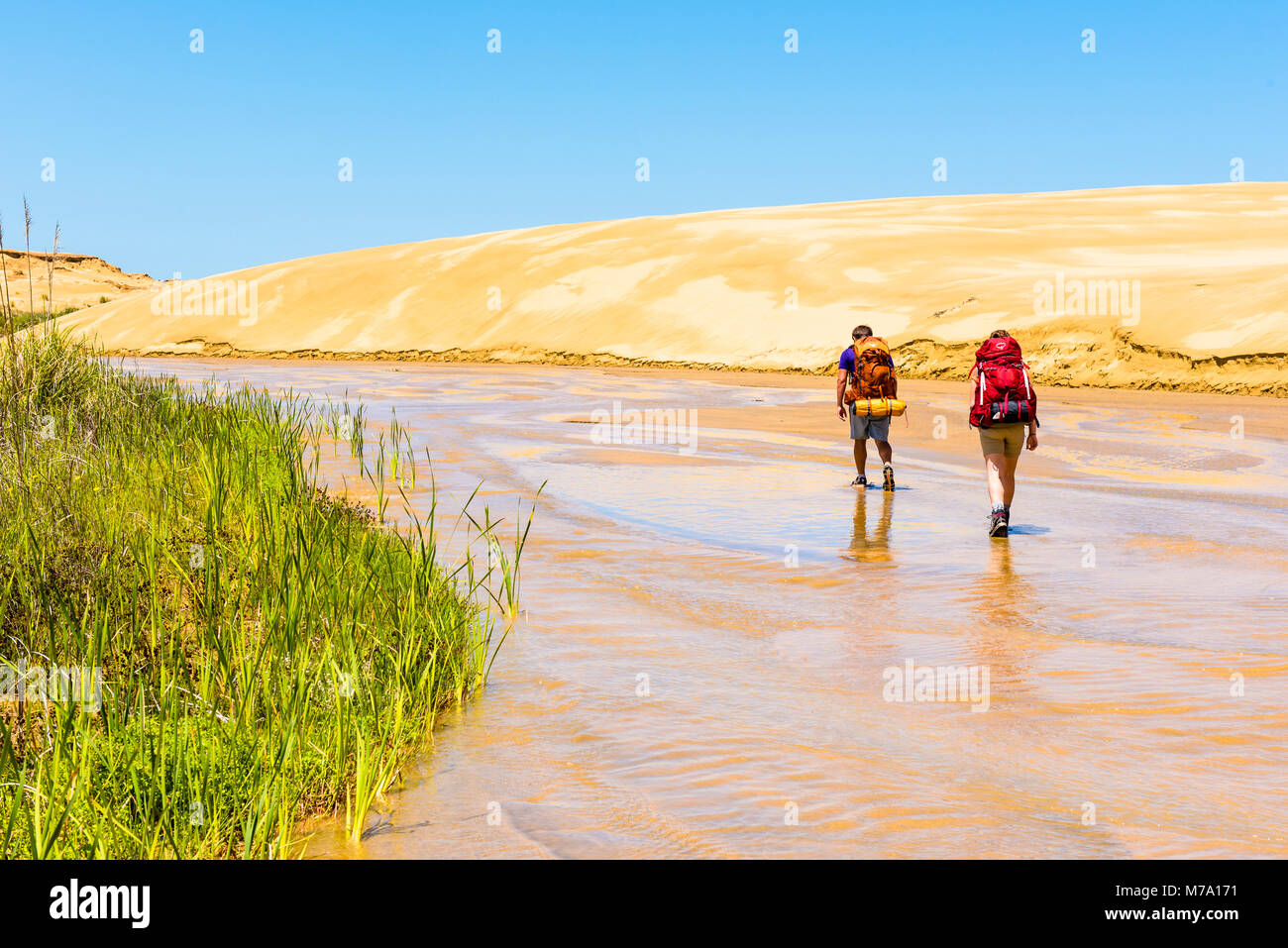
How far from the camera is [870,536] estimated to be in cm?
1079

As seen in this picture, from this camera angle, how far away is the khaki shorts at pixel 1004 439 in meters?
10.8

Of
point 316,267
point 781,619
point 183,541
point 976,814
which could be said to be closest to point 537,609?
point 781,619

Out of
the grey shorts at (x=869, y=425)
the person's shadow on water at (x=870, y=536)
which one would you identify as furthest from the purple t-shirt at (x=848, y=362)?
the person's shadow on water at (x=870, y=536)

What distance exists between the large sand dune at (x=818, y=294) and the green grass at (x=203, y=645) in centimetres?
2421

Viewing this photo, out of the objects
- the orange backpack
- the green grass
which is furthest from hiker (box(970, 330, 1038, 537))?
the green grass

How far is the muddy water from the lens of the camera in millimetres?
4527

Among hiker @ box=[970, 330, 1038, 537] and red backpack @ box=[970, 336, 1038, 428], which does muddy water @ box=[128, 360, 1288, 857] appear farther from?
red backpack @ box=[970, 336, 1038, 428]

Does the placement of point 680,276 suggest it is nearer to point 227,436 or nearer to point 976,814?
point 227,436

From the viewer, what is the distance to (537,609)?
795 centimetres

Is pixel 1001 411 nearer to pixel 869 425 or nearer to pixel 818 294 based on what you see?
pixel 869 425

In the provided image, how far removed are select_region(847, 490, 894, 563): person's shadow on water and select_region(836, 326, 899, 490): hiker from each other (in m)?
0.72

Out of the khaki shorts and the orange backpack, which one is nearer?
the khaki shorts

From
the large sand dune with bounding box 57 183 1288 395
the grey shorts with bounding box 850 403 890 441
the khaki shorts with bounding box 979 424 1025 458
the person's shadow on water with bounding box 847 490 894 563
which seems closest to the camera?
the person's shadow on water with bounding box 847 490 894 563
